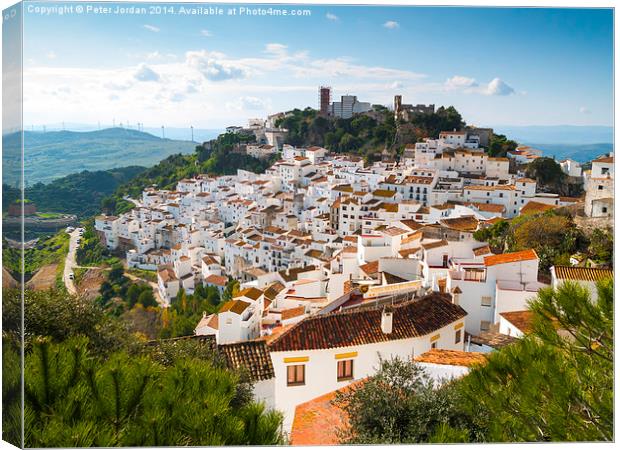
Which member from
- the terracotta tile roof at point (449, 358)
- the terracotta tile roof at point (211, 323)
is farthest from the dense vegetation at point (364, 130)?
the terracotta tile roof at point (449, 358)

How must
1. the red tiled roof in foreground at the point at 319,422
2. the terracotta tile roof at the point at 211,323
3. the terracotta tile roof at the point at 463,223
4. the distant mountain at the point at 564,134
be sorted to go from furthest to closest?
the terracotta tile roof at the point at 463,223 < the terracotta tile roof at the point at 211,323 < the distant mountain at the point at 564,134 < the red tiled roof in foreground at the point at 319,422

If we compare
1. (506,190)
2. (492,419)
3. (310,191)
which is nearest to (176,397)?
(492,419)

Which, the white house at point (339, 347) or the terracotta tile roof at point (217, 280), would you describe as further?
the terracotta tile roof at point (217, 280)

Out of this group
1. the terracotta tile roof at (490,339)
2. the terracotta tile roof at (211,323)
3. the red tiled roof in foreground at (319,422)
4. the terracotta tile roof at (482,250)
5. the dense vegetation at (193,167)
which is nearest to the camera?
the red tiled roof in foreground at (319,422)

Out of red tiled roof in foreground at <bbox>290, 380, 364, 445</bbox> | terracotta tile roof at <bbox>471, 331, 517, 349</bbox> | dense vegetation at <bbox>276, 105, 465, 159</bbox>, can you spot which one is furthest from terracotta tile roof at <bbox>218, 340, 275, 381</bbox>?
dense vegetation at <bbox>276, 105, 465, 159</bbox>

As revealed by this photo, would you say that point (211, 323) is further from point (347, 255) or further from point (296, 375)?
point (296, 375)

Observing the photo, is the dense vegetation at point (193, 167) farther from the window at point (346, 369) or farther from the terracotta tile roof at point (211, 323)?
the window at point (346, 369)
